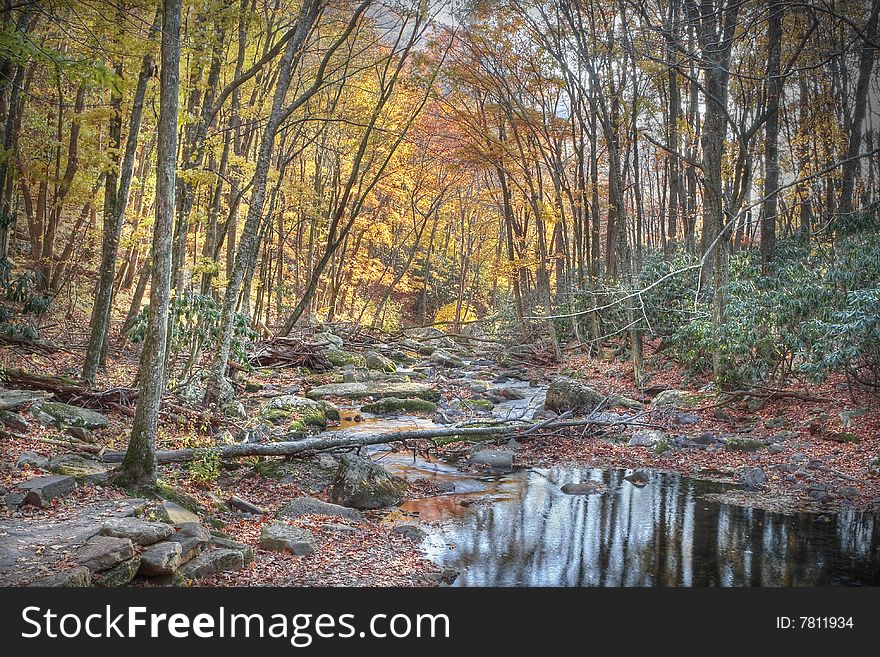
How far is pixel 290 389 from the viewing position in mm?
14609

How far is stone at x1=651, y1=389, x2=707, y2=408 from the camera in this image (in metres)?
13.3

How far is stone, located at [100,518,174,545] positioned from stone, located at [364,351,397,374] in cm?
1339

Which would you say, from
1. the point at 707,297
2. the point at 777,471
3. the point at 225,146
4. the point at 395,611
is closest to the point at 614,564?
the point at 395,611

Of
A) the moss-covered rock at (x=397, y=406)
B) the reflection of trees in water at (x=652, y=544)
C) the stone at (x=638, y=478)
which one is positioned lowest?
the reflection of trees in water at (x=652, y=544)

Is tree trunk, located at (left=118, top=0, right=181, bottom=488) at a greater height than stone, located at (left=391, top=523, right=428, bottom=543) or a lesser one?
greater

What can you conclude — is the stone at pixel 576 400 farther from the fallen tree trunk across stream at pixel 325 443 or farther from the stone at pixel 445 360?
the stone at pixel 445 360

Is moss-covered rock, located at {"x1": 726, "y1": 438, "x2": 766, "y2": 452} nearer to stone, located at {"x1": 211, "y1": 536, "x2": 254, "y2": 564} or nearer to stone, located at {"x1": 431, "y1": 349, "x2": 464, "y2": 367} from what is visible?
stone, located at {"x1": 211, "y1": 536, "x2": 254, "y2": 564}

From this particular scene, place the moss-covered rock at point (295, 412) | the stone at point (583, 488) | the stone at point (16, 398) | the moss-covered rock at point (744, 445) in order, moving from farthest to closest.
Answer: the moss-covered rock at point (295, 412)
the moss-covered rock at point (744, 445)
the stone at point (583, 488)
the stone at point (16, 398)

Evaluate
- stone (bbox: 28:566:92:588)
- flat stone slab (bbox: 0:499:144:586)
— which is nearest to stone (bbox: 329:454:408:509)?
flat stone slab (bbox: 0:499:144:586)

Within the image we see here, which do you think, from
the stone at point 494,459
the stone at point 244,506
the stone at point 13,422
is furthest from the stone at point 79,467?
the stone at point 494,459

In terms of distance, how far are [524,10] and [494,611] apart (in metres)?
17.4

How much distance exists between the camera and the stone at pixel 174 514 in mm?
5645

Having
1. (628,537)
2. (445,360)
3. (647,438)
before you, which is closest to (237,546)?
(628,537)

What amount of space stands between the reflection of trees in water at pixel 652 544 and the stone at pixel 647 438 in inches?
92.8
